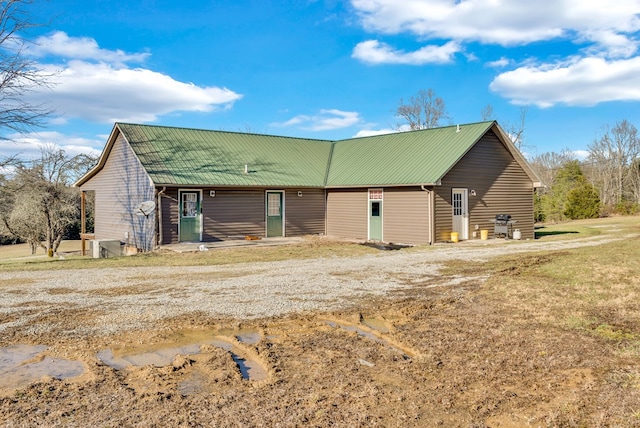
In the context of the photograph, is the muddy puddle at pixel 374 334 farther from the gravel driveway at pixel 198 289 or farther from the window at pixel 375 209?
the window at pixel 375 209

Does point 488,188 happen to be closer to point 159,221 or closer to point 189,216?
point 189,216

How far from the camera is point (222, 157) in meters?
21.2

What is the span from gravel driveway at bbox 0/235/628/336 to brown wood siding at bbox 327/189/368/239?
6.61m

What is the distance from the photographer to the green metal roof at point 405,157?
19141mm

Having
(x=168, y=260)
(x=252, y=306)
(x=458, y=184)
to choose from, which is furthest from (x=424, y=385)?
(x=458, y=184)

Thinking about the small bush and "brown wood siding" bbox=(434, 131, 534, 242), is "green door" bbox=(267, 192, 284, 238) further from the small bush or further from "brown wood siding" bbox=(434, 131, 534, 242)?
the small bush

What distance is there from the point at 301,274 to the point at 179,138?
12175mm

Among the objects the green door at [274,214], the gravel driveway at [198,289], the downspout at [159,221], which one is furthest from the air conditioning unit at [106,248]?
the gravel driveway at [198,289]

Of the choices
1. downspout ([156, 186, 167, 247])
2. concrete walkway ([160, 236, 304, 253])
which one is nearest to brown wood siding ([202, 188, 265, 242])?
concrete walkway ([160, 236, 304, 253])

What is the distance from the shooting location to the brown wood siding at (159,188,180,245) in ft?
59.4

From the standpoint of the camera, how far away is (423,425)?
3861 mm

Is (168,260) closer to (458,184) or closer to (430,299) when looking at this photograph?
(430,299)

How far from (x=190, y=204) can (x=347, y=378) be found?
49.6ft

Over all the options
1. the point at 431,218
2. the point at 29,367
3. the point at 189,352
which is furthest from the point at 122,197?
the point at 189,352
